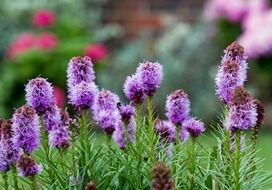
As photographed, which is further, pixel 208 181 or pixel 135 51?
pixel 135 51

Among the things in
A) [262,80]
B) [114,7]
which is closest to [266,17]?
[262,80]

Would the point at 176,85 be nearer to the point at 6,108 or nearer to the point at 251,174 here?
the point at 6,108

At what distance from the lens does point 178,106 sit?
2750 mm

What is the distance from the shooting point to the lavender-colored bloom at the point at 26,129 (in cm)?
251

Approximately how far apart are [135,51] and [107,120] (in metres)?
7.90

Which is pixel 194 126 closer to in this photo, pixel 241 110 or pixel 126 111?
pixel 126 111

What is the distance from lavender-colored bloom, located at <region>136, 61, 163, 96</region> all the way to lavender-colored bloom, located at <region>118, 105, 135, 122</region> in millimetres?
194

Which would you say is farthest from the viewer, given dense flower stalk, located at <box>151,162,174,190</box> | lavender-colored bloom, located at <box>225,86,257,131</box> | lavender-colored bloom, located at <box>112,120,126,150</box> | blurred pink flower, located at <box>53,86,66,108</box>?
blurred pink flower, located at <box>53,86,66,108</box>

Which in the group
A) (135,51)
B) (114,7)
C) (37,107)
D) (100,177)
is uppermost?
(114,7)

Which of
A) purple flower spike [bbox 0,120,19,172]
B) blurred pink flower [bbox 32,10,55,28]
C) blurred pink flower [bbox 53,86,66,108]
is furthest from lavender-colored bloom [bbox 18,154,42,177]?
blurred pink flower [bbox 32,10,55,28]

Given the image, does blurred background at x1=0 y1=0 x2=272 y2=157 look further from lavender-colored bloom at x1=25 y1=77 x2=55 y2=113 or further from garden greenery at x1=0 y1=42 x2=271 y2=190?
lavender-colored bloom at x1=25 y1=77 x2=55 y2=113

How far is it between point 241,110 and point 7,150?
711 millimetres

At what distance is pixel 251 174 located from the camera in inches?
109

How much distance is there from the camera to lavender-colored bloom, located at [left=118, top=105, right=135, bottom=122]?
280 centimetres
